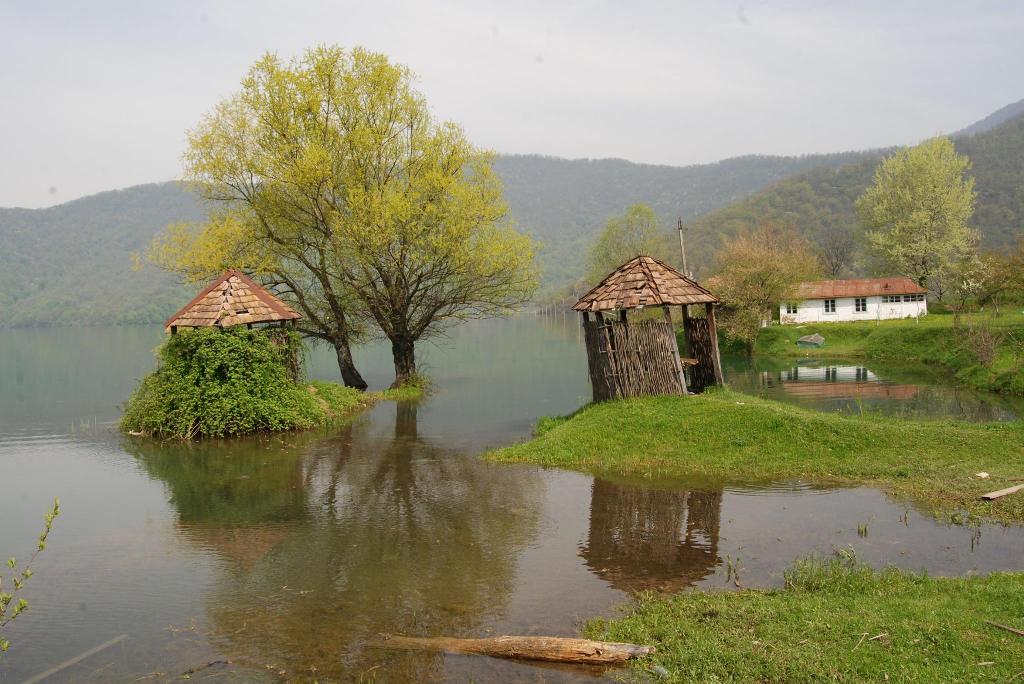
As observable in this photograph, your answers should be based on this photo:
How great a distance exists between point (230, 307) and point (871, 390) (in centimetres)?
2325

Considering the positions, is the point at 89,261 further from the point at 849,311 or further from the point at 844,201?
the point at 849,311

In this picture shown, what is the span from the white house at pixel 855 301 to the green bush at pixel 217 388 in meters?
44.2

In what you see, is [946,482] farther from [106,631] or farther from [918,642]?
[106,631]

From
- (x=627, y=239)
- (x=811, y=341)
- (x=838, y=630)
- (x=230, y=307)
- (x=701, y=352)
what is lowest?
(x=838, y=630)

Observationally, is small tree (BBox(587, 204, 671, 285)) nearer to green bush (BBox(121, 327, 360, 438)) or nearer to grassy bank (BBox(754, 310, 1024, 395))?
grassy bank (BBox(754, 310, 1024, 395))

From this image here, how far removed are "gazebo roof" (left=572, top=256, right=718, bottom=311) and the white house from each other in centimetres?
3819

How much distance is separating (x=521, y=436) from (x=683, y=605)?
37.3ft

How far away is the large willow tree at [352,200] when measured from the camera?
25625 millimetres

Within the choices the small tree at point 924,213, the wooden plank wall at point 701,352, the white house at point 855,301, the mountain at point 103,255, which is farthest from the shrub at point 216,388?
the mountain at point 103,255

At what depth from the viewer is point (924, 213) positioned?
188 feet

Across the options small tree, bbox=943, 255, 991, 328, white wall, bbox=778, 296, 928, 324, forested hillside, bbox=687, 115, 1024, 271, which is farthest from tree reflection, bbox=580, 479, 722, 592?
forested hillside, bbox=687, 115, 1024, 271

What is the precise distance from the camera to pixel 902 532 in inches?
421

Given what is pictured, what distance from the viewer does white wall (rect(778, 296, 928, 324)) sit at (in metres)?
55.2

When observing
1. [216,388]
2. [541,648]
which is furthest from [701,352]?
[541,648]
